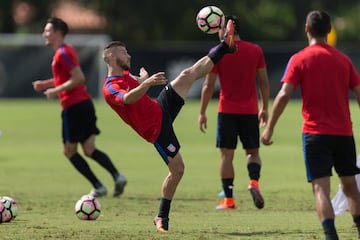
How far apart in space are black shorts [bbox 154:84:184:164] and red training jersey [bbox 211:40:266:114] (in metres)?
1.97

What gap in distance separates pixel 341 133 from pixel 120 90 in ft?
8.18

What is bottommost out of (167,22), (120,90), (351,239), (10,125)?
(351,239)

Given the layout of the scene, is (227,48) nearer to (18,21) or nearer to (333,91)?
(333,91)

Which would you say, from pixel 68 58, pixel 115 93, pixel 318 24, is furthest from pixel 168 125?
pixel 68 58

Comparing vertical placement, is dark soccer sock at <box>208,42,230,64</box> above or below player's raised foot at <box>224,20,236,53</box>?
below

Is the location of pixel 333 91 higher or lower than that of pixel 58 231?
higher

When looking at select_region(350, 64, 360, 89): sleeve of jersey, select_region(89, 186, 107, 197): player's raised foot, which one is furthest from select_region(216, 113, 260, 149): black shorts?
select_region(350, 64, 360, 89): sleeve of jersey

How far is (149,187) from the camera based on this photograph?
14945 mm

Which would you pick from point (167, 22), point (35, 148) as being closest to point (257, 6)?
point (167, 22)

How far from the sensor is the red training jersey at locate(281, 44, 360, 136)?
8.44 meters

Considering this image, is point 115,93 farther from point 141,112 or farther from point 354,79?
point 354,79

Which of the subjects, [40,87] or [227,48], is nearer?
[227,48]

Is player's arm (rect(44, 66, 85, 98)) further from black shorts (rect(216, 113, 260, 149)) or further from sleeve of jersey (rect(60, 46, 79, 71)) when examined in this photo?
black shorts (rect(216, 113, 260, 149))

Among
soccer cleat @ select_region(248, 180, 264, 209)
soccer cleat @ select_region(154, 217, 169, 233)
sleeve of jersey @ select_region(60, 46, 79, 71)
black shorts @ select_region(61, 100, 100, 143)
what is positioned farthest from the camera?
black shorts @ select_region(61, 100, 100, 143)
